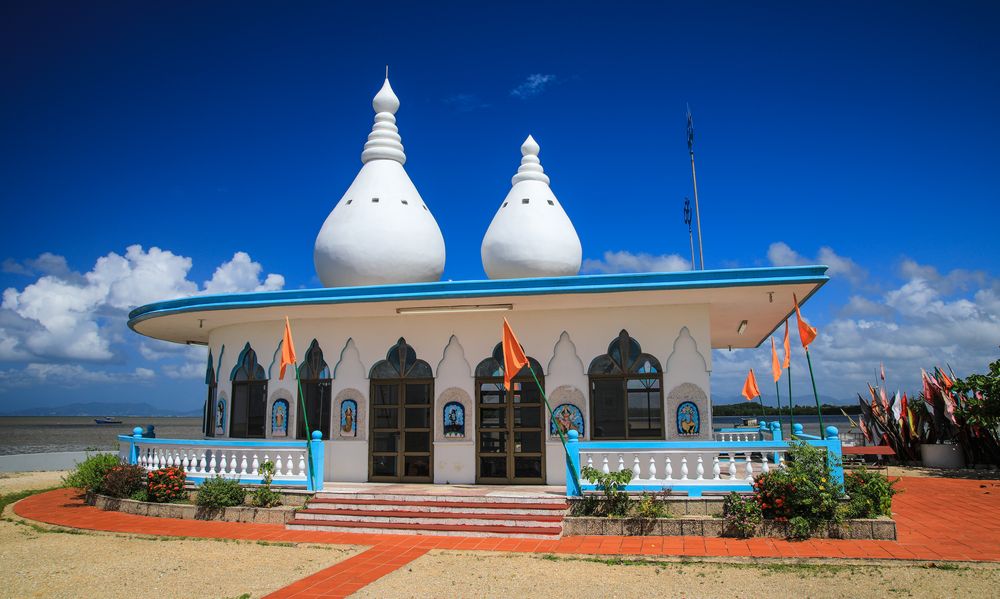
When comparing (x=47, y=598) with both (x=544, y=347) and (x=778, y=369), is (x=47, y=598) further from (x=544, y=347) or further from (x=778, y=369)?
(x=778, y=369)

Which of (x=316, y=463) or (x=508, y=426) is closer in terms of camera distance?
(x=316, y=463)

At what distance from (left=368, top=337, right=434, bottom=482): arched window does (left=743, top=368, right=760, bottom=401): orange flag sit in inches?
307

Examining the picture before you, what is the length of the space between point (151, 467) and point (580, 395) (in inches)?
308

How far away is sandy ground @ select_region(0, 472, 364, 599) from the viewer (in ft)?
24.4

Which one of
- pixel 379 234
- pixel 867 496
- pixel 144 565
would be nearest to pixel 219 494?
pixel 144 565

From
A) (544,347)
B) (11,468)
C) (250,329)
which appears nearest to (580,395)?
(544,347)

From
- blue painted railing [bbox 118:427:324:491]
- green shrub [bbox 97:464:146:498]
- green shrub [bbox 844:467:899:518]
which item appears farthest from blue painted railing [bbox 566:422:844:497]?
green shrub [bbox 97:464:146:498]

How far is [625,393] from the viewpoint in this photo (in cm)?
1240

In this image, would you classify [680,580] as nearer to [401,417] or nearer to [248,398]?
[401,417]

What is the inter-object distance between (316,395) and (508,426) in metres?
3.82

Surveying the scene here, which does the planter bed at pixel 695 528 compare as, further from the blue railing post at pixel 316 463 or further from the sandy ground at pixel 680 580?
the blue railing post at pixel 316 463

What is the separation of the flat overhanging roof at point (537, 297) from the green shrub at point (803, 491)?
2.86 meters

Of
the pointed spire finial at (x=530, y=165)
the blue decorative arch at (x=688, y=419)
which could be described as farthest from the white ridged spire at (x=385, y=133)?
the blue decorative arch at (x=688, y=419)

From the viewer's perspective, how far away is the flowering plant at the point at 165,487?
1167 centimetres
